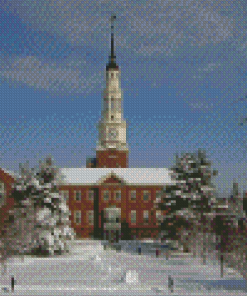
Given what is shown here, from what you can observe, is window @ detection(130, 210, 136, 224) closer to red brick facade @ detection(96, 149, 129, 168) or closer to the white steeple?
red brick facade @ detection(96, 149, 129, 168)

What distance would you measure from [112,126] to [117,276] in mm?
47174

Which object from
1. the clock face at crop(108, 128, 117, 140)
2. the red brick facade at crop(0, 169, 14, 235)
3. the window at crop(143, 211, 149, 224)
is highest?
the clock face at crop(108, 128, 117, 140)

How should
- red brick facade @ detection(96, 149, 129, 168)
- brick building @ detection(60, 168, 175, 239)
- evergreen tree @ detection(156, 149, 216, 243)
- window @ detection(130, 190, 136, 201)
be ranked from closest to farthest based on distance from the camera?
evergreen tree @ detection(156, 149, 216, 243), brick building @ detection(60, 168, 175, 239), window @ detection(130, 190, 136, 201), red brick facade @ detection(96, 149, 129, 168)

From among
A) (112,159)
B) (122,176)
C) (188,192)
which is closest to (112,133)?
(112,159)

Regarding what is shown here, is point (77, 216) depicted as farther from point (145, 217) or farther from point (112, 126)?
point (112, 126)

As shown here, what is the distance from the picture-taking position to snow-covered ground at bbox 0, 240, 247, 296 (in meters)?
25.9

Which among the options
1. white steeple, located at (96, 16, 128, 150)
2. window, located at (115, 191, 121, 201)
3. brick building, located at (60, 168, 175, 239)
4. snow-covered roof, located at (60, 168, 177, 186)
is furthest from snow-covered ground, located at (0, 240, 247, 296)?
white steeple, located at (96, 16, 128, 150)

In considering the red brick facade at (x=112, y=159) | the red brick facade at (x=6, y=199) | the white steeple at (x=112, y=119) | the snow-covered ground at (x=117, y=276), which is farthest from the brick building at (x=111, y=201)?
the snow-covered ground at (x=117, y=276)

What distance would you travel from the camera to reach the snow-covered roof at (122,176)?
207 ft

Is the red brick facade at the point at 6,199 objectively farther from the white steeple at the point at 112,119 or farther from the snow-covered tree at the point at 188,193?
the white steeple at the point at 112,119

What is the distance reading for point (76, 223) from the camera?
62812mm

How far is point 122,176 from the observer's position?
209 feet

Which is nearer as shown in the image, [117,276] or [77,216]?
[117,276]

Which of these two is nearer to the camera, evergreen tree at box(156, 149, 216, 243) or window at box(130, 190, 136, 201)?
evergreen tree at box(156, 149, 216, 243)
